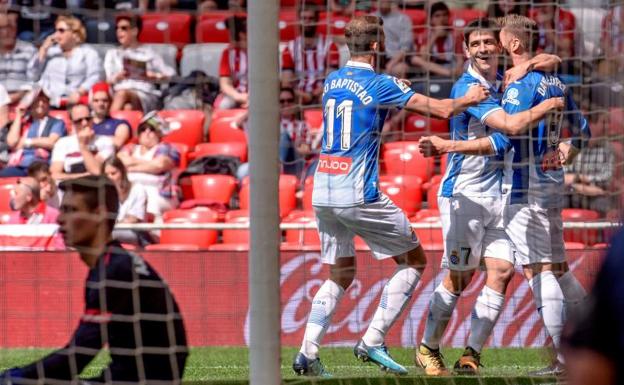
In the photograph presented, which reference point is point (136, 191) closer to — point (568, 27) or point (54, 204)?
point (54, 204)

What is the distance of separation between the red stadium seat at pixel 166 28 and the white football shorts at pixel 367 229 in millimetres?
2729

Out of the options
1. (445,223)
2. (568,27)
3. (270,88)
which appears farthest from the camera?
(568,27)

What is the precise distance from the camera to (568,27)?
7477mm

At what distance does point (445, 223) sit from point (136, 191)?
2561mm

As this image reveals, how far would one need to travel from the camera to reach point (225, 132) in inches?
367

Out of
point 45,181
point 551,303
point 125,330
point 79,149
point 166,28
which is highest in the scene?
point 166,28

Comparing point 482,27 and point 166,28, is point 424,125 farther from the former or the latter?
point 482,27

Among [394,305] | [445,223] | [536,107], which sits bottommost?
[394,305]

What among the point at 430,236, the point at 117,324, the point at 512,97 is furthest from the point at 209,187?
the point at 117,324

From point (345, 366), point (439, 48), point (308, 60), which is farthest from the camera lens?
point (439, 48)

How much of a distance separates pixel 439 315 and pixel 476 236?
478mm

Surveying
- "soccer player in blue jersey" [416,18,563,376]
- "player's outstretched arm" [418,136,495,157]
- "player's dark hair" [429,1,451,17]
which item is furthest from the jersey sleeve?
"player's dark hair" [429,1,451,17]

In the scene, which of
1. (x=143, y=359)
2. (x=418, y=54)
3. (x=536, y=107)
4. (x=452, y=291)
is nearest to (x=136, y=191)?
(x=418, y=54)

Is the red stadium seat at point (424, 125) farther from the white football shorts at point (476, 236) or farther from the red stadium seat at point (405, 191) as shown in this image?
the white football shorts at point (476, 236)
